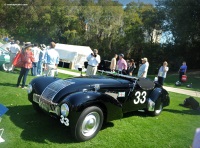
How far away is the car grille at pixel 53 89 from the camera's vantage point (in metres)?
5.06

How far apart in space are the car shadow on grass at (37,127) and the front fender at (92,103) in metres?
0.74

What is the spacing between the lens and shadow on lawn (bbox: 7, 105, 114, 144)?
15.2ft

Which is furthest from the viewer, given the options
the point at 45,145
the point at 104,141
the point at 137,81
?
the point at 137,81

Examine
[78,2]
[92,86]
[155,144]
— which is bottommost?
[155,144]

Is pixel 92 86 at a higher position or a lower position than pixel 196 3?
lower

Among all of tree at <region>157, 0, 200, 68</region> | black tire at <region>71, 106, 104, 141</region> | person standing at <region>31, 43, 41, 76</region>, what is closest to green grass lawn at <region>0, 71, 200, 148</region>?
black tire at <region>71, 106, 104, 141</region>

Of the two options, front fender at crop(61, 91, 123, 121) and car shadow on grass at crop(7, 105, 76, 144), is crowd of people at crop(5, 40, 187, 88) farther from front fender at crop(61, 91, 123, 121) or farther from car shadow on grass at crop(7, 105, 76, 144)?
front fender at crop(61, 91, 123, 121)

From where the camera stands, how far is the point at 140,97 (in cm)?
614

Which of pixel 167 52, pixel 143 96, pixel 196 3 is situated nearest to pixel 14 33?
pixel 167 52

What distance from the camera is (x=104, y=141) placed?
4.84 meters

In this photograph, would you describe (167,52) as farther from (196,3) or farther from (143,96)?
(143,96)

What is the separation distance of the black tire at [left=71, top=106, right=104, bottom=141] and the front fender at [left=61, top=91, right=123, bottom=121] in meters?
0.10

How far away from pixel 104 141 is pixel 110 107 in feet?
2.29

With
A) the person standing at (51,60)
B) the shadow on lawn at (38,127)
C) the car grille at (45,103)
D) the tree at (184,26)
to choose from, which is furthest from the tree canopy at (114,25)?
the car grille at (45,103)
